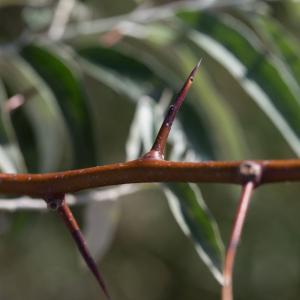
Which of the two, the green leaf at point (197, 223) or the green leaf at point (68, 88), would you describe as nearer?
the green leaf at point (197, 223)

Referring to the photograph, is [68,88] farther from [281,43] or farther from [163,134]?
[163,134]

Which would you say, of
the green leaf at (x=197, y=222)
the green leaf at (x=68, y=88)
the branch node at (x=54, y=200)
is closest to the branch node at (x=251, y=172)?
the branch node at (x=54, y=200)

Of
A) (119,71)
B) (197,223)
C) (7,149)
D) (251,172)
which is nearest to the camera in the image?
(251,172)

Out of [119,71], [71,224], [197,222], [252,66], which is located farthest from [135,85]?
[71,224]

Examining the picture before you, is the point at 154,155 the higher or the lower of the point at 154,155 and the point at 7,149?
the higher

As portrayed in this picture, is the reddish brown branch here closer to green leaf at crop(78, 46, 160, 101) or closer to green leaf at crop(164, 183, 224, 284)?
green leaf at crop(164, 183, 224, 284)

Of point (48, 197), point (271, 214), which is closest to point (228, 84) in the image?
point (271, 214)

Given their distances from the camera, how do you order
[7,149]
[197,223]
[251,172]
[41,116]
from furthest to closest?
[41,116], [7,149], [197,223], [251,172]

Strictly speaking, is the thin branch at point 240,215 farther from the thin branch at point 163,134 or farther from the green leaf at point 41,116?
the green leaf at point 41,116
